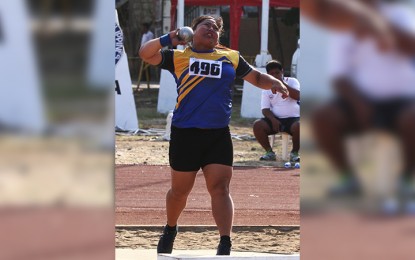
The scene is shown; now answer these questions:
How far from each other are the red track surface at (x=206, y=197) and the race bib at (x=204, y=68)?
2665 millimetres

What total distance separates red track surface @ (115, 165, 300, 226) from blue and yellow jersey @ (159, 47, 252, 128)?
2522 mm

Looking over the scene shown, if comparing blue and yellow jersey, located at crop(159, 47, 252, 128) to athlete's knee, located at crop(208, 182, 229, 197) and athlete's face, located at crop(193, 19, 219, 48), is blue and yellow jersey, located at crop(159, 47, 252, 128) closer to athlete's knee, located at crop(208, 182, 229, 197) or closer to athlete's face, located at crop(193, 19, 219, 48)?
athlete's face, located at crop(193, 19, 219, 48)

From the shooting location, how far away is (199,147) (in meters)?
5.32

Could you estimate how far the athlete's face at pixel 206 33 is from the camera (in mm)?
5242

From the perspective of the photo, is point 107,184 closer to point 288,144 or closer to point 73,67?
point 73,67

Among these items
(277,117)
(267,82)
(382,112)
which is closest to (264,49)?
(277,117)

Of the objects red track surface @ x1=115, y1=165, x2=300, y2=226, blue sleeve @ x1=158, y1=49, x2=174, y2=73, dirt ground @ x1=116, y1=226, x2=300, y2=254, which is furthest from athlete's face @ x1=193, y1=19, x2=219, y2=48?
red track surface @ x1=115, y1=165, x2=300, y2=226

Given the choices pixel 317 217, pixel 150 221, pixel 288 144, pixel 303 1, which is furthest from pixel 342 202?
pixel 288 144

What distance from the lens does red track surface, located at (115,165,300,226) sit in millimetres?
7965

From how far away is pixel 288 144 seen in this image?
12.6 metres

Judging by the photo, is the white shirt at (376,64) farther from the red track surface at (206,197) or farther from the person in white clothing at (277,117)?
the person in white clothing at (277,117)

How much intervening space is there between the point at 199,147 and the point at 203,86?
0.38 m

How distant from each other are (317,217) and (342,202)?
6 centimetres

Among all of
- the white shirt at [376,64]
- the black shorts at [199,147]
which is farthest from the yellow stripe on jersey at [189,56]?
the white shirt at [376,64]
